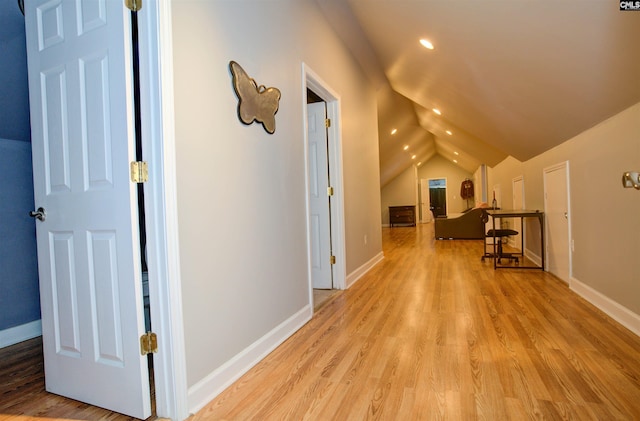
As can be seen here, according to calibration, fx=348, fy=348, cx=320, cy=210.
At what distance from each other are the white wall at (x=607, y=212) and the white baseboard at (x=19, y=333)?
13.1 feet

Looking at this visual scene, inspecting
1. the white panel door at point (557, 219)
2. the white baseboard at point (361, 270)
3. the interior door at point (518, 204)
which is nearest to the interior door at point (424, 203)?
the interior door at point (518, 204)

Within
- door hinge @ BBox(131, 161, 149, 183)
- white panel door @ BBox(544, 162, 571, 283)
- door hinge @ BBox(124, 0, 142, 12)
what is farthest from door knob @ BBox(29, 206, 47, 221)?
white panel door @ BBox(544, 162, 571, 283)

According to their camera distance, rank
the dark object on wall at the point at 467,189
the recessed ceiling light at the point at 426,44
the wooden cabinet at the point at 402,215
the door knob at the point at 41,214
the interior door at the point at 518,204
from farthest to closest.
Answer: the dark object on wall at the point at 467,189 < the wooden cabinet at the point at 402,215 < the interior door at the point at 518,204 < the recessed ceiling light at the point at 426,44 < the door knob at the point at 41,214

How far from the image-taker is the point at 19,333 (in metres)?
2.41

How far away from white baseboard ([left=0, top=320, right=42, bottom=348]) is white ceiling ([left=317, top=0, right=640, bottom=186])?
11.4 ft

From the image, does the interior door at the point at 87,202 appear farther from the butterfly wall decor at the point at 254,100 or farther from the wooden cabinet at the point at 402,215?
the wooden cabinet at the point at 402,215

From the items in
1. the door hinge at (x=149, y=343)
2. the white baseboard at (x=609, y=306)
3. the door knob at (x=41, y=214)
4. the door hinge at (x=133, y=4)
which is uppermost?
the door hinge at (x=133, y=4)

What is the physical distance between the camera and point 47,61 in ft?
5.32

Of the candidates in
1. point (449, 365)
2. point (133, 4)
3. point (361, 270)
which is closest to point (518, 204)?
point (361, 270)

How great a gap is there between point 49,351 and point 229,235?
1.00 meters

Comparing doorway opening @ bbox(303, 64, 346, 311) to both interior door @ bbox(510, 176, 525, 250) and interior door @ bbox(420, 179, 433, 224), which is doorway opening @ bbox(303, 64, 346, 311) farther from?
interior door @ bbox(420, 179, 433, 224)

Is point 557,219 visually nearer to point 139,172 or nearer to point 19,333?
point 139,172

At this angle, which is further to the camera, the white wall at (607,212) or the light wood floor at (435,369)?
the white wall at (607,212)

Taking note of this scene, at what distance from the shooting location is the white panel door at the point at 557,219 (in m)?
3.45
